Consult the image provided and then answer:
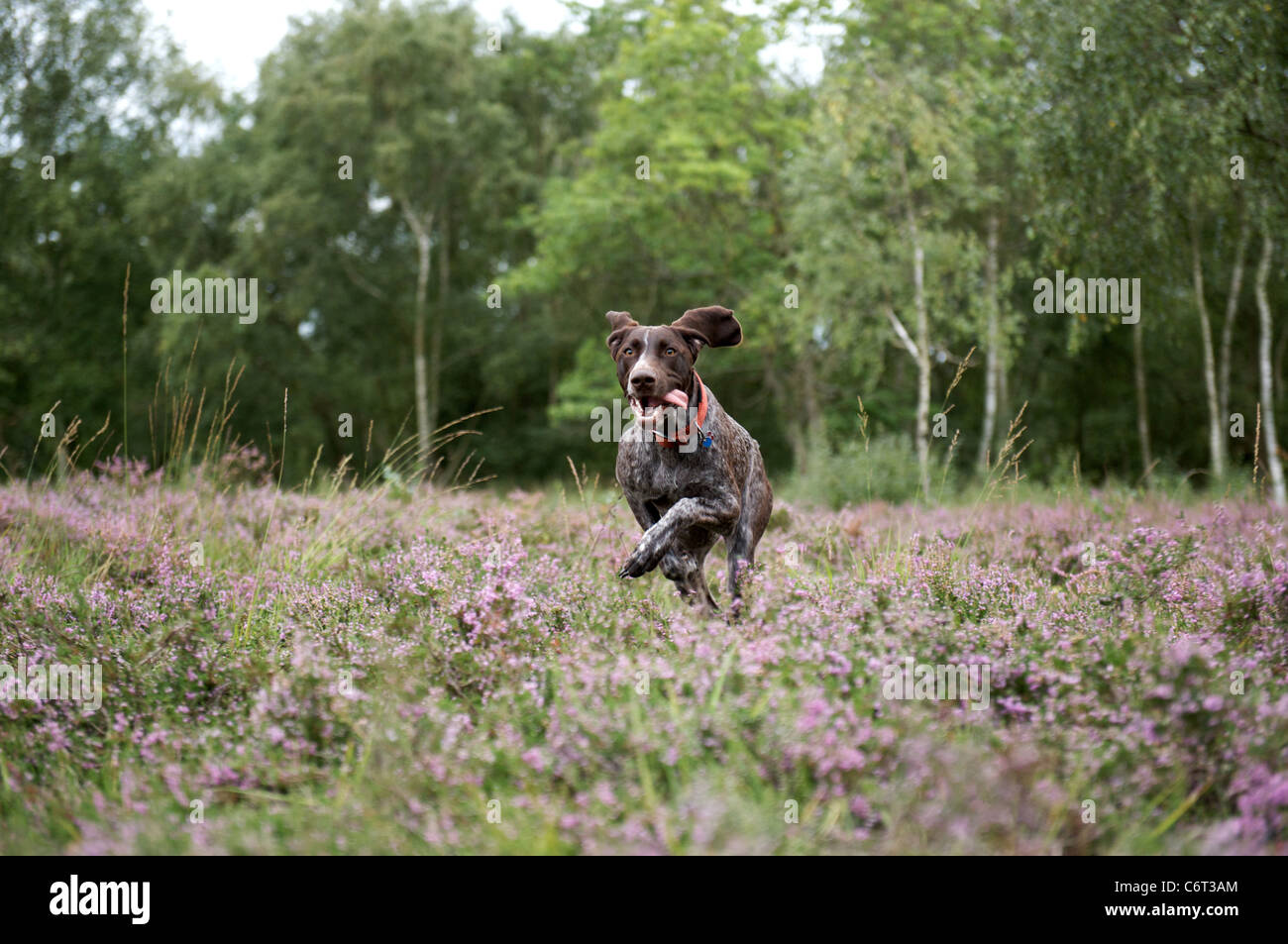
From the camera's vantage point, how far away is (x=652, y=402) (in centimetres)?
480

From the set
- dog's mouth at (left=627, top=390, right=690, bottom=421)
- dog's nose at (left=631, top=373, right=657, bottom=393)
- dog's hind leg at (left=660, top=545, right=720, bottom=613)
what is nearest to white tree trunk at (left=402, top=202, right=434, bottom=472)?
dog's hind leg at (left=660, top=545, right=720, bottom=613)

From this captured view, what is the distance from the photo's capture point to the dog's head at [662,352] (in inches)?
184

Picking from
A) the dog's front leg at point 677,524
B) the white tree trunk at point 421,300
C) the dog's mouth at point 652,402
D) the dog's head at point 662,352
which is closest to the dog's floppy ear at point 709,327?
the dog's head at point 662,352

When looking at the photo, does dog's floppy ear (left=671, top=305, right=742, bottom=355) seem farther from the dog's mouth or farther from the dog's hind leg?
the dog's hind leg

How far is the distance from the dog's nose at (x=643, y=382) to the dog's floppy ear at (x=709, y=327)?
0.62m

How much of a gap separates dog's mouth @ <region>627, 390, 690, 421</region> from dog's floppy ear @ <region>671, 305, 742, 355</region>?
0.51 metres

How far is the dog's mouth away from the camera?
4.73 m

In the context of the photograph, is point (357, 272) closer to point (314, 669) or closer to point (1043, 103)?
point (1043, 103)

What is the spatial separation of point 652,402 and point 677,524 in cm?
64

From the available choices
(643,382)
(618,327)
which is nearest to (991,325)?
(618,327)

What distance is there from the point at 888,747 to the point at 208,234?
36957mm

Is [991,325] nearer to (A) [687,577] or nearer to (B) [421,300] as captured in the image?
(B) [421,300]

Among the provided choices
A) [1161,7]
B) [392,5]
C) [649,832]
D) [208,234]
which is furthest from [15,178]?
[649,832]

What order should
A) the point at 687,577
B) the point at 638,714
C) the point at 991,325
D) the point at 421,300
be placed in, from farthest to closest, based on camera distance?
1. the point at 421,300
2. the point at 991,325
3. the point at 687,577
4. the point at 638,714
